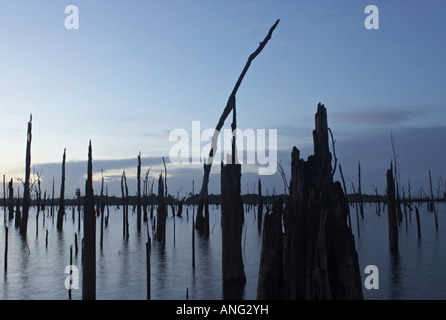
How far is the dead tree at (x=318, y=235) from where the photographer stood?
6.62 metres

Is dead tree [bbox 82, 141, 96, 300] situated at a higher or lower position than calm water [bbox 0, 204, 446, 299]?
higher

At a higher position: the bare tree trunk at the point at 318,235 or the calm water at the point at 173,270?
the bare tree trunk at the point at 318,235

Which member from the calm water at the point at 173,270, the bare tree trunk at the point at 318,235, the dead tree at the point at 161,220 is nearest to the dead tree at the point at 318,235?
the bare tree trunk at the point at 318,235

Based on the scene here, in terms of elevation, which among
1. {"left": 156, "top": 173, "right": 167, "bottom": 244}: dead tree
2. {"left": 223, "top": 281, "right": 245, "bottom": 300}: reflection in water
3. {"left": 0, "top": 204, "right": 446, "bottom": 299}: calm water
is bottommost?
{"left": 0, "top": 204, "right": 446, "bottom": 299}: calm water

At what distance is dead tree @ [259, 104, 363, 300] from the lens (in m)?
6.62

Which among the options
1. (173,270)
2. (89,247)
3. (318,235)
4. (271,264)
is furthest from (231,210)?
(173,270)

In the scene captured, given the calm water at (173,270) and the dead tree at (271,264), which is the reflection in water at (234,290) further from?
the dead tree at (271,264)

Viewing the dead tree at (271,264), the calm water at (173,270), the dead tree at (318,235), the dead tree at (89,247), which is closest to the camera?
the dead tree at (318,235)

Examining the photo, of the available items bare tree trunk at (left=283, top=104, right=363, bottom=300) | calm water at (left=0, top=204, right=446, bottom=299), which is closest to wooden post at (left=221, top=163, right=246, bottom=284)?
calm water at (left=0, top=204, right=446, bottom=299)

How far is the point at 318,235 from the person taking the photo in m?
6.83

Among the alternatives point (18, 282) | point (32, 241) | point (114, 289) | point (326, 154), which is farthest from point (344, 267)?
point (32, 241)

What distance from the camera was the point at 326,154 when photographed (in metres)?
7.45

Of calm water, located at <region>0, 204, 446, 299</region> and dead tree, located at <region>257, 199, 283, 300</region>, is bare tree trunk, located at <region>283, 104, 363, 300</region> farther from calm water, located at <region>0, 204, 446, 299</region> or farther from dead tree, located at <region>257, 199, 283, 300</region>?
calm water, located at <region>0, 204, 446, 299</region>
